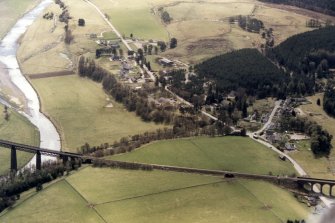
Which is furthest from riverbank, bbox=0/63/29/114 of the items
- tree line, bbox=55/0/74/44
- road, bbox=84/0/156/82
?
road, bbox=84/0/156/82

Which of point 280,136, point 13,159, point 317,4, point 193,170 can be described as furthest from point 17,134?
point 317,4

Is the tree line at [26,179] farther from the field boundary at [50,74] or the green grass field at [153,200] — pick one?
the field boundary at [50,74]

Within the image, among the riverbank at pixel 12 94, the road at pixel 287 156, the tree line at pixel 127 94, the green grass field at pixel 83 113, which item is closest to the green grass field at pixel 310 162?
the road at pixel 287 156

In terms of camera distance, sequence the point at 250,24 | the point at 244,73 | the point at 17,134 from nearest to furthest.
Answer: the point at 17,134
the point at 244,73
the point at 250,24

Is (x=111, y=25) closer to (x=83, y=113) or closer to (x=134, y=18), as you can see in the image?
(x=134, y=18)

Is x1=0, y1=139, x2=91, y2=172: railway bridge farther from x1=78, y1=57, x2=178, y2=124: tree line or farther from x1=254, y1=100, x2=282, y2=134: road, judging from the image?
x1=254, y1=100, x2=282, y2=134: road
